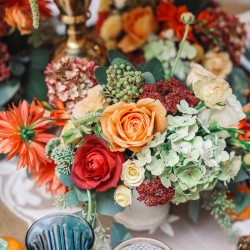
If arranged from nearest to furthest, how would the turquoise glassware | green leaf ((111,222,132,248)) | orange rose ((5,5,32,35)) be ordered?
1. the turquoise glassware
2. green leaf ((111,222,132,248))
3. orange rose ((5,5,32,35))

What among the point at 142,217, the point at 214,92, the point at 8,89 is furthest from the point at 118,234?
the point at 8,89

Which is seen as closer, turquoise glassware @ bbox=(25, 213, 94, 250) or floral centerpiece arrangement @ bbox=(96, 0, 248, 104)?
turquoise glassware @ bbox=(25, 213, 94, 250)

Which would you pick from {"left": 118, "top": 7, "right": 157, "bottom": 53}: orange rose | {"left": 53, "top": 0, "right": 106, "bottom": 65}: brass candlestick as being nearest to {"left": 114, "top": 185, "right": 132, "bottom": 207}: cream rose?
{"left": 53, "top": 0, "right": 106, "bottom": 65}: brass candlestick

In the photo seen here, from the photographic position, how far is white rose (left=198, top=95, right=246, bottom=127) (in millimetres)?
775

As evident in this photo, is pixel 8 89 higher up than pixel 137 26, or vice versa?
pixel 137 26

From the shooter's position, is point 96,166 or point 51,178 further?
point 51,178

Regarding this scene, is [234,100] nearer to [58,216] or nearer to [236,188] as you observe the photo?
[236,188]

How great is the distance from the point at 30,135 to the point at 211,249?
0.37 m

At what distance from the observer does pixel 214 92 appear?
0.76 metres

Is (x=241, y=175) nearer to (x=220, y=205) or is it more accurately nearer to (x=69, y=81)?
(x=220, y=205)

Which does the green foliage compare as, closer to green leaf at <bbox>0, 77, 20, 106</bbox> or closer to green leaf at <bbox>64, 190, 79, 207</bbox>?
green leaf at <bbox>64, 190, 79, 207</bbox>

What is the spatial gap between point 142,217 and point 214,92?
0.27 metres

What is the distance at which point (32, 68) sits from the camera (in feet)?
3.68

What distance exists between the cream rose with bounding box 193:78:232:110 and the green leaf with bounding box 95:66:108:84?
148mm
